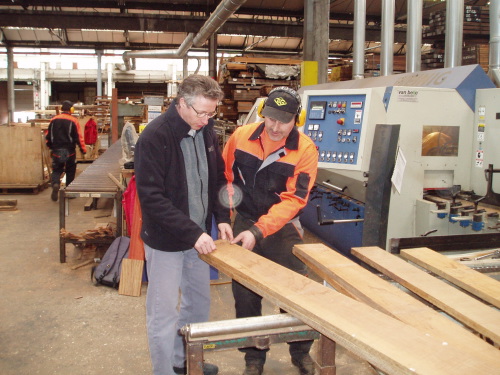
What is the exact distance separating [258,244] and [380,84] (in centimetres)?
269

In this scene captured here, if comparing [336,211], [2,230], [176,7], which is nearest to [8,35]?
[176,7]

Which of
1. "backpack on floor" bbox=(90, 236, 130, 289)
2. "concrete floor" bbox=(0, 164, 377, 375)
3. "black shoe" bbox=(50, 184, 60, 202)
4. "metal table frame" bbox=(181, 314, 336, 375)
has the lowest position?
"concrete floor" bbox=(0, 164, 377, 375)

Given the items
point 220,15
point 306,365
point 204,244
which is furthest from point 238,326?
Answer: point 220,15

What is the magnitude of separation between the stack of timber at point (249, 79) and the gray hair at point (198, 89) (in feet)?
18.7

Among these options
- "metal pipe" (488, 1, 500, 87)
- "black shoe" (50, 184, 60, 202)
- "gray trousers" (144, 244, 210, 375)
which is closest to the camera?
"gray trousers" (144, 244, 210, 375)

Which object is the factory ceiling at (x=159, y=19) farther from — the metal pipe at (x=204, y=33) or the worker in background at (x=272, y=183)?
the worker in background at (x=272, y=183)

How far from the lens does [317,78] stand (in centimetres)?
750

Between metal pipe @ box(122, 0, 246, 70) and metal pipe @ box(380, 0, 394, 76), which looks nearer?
metal pipe @ box(380, 0, 394, 76)

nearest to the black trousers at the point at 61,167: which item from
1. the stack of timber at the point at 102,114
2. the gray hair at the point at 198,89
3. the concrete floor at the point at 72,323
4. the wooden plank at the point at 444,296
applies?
the concrete floor at the point at 72,323

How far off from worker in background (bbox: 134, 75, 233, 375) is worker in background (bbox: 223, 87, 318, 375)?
0.61 feet

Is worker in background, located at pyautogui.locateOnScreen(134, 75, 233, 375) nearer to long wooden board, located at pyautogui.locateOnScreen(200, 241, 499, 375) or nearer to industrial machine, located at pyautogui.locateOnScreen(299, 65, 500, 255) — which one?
long wooden board, located at pyautogui.locateOnScreen(200, 241, 499, 375)

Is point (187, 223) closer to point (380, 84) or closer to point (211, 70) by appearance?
point (380, 84)

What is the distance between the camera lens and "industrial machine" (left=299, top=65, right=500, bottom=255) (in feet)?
11.2

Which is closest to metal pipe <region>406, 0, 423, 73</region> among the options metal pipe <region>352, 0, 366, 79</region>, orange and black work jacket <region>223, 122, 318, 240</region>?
metal pipe <region>352, 0, 366, 79</region>
